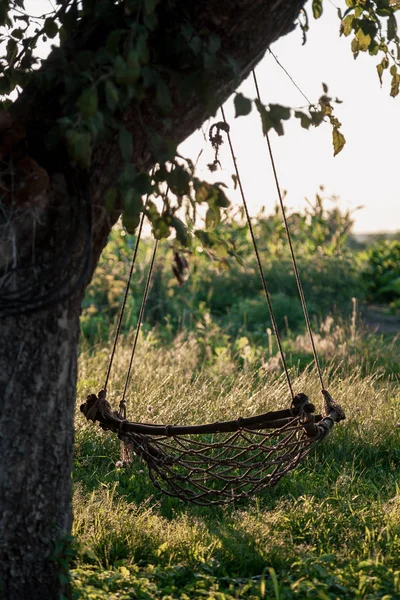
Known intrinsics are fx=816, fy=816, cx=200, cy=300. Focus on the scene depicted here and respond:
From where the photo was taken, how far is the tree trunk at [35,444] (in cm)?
246

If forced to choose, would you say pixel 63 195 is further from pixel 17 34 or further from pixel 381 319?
pixel 381 319

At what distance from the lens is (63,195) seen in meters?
2.46

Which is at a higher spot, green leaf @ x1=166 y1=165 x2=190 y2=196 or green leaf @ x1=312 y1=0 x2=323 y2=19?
green leaf @ x1=312 y1=0 x2=323 y2=19

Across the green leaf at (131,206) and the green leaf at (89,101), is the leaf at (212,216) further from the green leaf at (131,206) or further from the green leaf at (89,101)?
the green leaf at (89,101)

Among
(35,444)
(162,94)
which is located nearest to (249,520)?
(35,444)

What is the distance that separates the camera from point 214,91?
7.48 ft

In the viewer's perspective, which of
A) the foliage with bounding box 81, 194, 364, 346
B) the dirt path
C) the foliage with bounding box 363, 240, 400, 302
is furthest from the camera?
the foliage with bounding box 363, 240, 400, 302

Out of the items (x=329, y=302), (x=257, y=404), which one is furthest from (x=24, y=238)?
(x=329, y=302)

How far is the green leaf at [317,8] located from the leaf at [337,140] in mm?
515

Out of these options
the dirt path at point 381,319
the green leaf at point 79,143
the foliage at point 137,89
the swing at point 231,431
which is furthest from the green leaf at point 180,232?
the dirt path at point 381,319

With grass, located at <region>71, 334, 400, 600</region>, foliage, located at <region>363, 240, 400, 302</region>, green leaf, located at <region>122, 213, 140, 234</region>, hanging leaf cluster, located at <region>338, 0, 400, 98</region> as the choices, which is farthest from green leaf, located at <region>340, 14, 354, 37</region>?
foliage, located at <region>363, 240, 400, 302</region>

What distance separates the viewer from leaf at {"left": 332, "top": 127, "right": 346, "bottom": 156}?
116 inches

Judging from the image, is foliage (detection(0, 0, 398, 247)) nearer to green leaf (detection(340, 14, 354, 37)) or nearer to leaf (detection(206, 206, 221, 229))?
leaf (detection(206, 206, 221, 229))

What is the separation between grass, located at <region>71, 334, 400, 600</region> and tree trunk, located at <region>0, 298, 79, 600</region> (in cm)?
17
